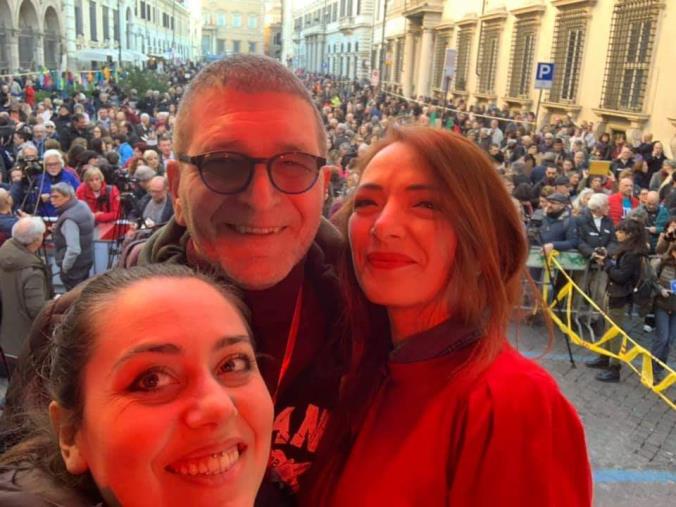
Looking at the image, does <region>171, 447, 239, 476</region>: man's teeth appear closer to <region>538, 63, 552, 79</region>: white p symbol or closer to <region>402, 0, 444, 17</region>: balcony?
<region>538, 63, 552, 79</region>: white p symbol

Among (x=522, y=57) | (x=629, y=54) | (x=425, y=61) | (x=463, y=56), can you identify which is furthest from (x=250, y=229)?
(x=425, y=61)

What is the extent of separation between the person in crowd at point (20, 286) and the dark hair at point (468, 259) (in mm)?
4217

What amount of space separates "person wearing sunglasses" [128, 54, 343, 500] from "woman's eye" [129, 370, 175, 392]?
0.49m

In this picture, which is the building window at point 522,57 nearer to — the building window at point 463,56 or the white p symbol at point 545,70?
the building window at point 463,56

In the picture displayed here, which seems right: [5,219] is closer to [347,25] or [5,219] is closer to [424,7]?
[424,7]

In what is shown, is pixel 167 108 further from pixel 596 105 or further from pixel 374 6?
pixel 374 6

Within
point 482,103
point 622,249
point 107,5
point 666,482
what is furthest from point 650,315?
point 107,5

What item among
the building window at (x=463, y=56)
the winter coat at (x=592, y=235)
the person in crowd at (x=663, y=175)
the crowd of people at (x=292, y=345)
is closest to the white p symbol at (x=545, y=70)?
the person in crowd at (x=663, y=175)

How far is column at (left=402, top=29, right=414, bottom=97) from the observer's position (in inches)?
1570

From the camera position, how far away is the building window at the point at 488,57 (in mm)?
25703

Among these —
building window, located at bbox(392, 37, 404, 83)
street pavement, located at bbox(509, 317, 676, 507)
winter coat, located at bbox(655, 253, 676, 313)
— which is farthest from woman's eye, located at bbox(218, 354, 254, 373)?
building window, located at bbox(392, 37, 404, 83)

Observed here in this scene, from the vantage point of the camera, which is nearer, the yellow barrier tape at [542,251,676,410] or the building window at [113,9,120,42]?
the yellow barrier tape at [542,251,676,410]

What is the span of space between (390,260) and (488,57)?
26.8 meters

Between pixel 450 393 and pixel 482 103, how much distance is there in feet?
88.1
